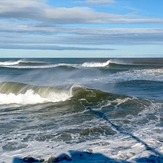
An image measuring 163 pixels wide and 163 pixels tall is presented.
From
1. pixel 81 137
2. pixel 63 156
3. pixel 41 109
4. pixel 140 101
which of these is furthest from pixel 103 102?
pixel 63 156

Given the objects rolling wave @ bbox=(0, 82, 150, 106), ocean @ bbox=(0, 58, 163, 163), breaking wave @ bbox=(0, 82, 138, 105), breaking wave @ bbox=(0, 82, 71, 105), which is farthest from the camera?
breaking wave @ bbox=(0, 82, 71, 105)

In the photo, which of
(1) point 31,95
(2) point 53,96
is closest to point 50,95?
(2) point 53,96

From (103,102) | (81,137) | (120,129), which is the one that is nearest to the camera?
(81,137)

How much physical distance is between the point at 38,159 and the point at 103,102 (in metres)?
9.72

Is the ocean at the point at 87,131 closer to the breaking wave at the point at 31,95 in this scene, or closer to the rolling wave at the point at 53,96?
the rolling wave at the point at 53,96

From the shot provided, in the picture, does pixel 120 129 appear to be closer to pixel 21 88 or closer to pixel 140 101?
pixel 140 101

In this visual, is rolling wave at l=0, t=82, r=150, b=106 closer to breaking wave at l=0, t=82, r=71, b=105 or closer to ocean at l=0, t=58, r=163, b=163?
breaking wave at l=0, t=82, r=71, b=105

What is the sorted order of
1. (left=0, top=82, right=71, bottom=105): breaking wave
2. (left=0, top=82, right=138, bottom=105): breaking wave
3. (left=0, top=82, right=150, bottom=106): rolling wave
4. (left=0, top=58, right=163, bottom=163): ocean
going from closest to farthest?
(left=0, top=58, right=163, bottom=163): ocean, (left=0, top=82, right=150, bottom=106): rolling wave, (left=0, top=82, right=138, bottom=105): breaking wave, (left=0, top=82, right=71, bottom=105): breaking wave

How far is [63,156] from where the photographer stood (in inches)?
316

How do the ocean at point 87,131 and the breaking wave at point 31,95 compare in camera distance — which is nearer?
the ocean at point 87,131

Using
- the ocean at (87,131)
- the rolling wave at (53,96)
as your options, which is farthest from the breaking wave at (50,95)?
the ocean at (87,131)

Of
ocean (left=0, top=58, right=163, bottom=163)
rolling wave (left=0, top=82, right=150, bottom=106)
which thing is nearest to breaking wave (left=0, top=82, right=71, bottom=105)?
rolling wave (left=0, top=82, right=150, bottom=106)

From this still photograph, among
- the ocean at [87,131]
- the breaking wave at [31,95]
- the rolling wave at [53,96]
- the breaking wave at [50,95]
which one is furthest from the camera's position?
the breaking wave at [31,95]

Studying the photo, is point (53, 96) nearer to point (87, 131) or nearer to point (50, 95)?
point (50, 95)
